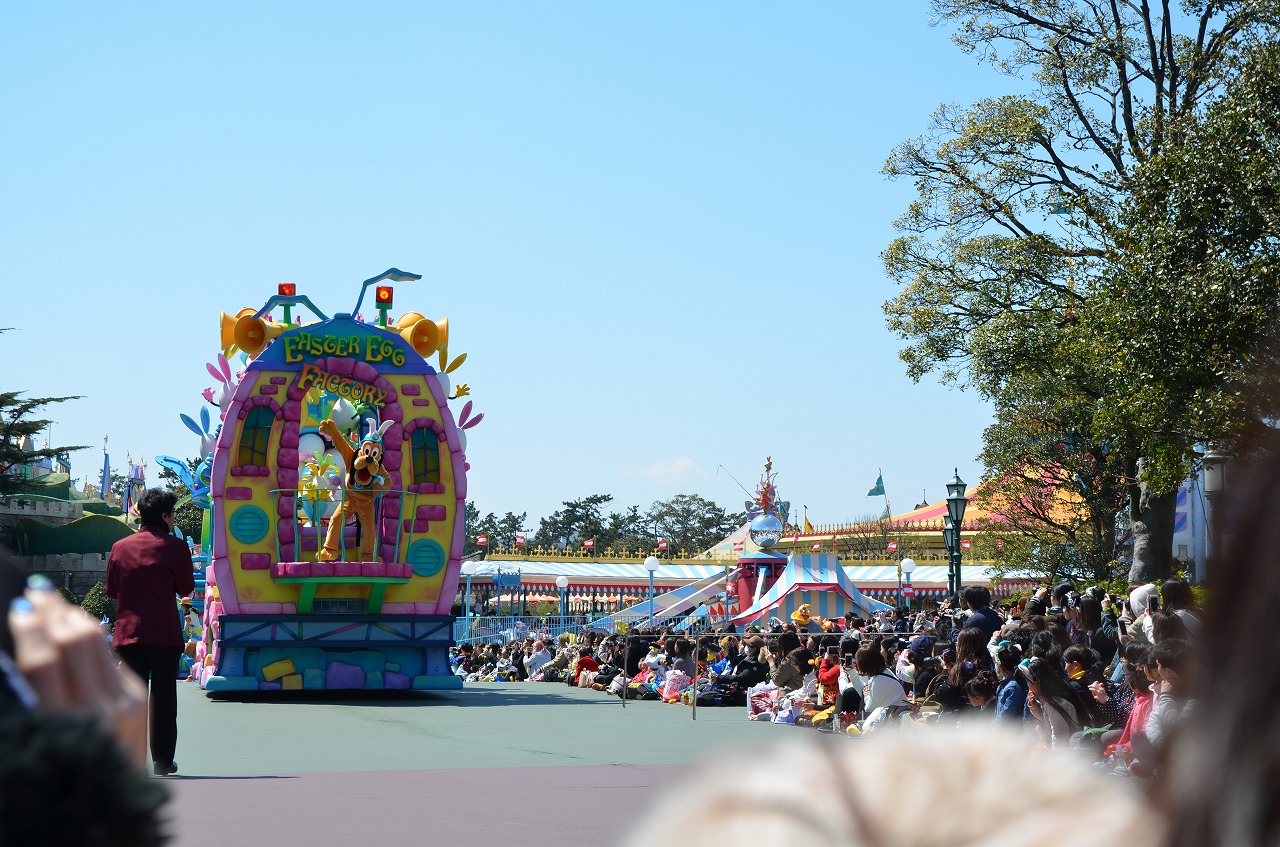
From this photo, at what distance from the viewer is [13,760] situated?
0.97 m

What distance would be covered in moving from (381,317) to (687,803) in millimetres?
16382

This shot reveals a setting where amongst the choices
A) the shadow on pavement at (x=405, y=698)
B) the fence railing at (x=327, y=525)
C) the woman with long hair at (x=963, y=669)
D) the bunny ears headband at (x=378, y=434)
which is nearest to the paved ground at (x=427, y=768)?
the shadow on pavement at (x=405, y=698)

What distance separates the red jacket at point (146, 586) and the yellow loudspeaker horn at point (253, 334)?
8.51 metres

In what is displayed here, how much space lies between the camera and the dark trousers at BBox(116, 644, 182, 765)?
7395mm

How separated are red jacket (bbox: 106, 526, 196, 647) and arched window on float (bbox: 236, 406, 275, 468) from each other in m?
8.21

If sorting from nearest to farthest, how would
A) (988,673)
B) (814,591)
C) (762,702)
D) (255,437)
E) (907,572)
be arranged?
(988,673)
(762,702)
(255,437)
(814,591)
(907,572)

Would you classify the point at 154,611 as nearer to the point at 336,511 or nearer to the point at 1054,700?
the point at 1054,700

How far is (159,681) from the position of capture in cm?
741

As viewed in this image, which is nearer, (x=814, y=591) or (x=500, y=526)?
(x=814, y=591)

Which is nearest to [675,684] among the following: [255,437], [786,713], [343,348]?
[786,713]

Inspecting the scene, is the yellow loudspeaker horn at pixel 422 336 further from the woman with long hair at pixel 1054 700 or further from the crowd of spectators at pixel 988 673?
the woman with long hair at pixel 1054 700

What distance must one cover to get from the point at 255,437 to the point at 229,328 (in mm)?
1324

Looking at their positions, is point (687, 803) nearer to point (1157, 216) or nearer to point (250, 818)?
point (250, 818)

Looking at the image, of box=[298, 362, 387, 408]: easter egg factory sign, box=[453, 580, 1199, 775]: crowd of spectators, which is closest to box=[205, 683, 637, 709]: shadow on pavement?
box=[453, 580, 1199, 775]: crowd of spectators
